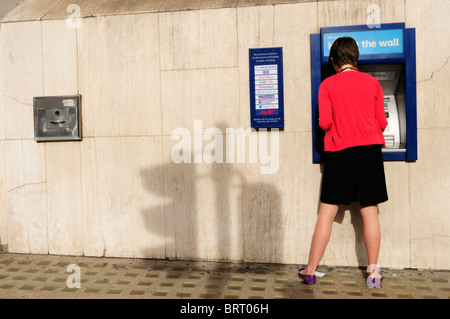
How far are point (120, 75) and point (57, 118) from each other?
2.54 feet

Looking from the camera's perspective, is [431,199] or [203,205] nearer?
[431,199]

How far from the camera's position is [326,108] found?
11.4ft

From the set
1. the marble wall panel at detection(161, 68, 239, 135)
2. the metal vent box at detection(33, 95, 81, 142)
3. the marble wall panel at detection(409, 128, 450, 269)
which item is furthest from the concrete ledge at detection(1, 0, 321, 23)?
the marble wall panel at detection(409, 128, 450, 269)

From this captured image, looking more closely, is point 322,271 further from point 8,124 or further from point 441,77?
point 8,124

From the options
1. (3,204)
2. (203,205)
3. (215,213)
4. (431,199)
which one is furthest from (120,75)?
(431,199)

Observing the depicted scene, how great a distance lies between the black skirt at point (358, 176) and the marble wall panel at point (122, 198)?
1.67 metres

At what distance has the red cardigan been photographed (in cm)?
339

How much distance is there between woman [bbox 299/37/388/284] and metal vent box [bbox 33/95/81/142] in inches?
94.0

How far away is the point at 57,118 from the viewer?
14.3 ft

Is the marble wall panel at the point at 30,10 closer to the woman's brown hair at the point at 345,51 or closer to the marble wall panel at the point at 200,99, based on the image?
the marble wall panel at the point at 200,99

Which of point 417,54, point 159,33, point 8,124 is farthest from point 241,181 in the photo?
point 8,124

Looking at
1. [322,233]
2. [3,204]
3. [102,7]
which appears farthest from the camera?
[3,204]

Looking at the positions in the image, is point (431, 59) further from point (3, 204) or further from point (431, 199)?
point (3, 204)

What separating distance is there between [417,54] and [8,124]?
13.1ft
